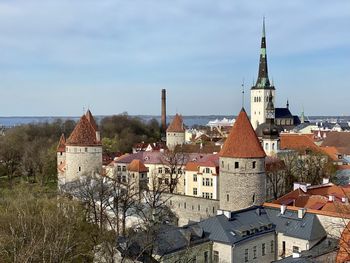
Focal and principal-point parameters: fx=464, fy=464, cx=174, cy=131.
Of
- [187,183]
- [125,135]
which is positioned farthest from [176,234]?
[125,135]

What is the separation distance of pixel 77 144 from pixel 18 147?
32.3 meters

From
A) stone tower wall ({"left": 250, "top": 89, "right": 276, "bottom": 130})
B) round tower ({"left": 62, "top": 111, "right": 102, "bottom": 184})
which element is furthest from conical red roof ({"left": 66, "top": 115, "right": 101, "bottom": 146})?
Result: stone tower wall ({"left": 250, "top": 89, "right": 276, "bottom": 130})

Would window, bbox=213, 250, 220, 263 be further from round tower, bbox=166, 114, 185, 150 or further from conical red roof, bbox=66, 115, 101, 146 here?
round tower, bbox=166, 114, 185, 150

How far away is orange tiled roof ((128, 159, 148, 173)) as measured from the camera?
40.9 meters

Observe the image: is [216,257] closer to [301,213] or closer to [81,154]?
[301,213]

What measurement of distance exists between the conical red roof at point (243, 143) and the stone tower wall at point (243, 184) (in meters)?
0.33

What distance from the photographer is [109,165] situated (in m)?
46.8

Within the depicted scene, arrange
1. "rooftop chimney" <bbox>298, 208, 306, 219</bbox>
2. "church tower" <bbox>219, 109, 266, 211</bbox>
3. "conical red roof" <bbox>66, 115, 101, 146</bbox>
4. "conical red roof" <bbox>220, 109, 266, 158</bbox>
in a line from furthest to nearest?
1. "conical red roof" <bbox>66, 115, 101, 146</bbox>
2. "conical red roof" <bbox>220, 109, 266, 158</bbox>
3. "church tower" <bbox>219, 109, 266, 211</bbox>
4. "rooftop chimney" <bbox>298, 208, 306, 219</bbox>

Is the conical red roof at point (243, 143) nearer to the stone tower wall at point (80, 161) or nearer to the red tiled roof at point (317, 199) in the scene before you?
the red tiled roof at point (317, 199)

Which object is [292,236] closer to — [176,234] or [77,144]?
[176,234]

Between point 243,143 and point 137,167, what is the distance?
1550 cm

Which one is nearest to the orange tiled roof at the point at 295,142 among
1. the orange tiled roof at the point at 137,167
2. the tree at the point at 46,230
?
the orange tiled roof at the point at 137,167

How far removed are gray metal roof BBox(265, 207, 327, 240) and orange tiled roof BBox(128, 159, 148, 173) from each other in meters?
17.7

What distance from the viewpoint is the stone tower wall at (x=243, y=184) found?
2722cm
